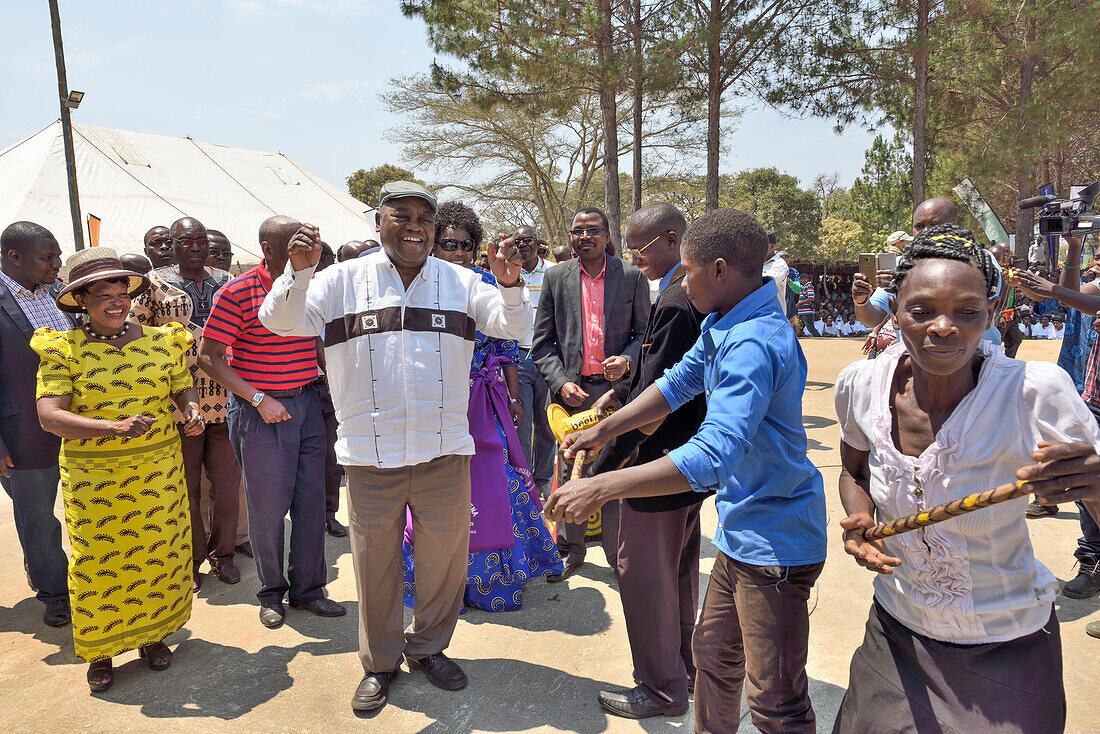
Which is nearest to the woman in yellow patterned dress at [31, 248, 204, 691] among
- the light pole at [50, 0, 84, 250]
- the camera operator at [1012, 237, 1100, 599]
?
the camera operator at [1012, 237, 1100, 599]

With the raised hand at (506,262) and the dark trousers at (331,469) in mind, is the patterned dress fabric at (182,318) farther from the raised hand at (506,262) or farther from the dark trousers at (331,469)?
the raised hand at (506,262)

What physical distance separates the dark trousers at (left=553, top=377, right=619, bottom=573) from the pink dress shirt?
10 cm

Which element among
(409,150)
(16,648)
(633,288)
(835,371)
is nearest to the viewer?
(16,648)

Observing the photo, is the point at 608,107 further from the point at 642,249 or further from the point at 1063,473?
the point at 1063,473

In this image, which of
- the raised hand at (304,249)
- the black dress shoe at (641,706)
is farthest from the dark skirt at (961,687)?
the raised hand at (304,249)

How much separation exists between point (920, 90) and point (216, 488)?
51.4 feet

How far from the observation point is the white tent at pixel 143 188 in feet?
46.4

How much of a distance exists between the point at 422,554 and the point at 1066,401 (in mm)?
2388

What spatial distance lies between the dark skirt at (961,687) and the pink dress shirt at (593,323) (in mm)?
2534

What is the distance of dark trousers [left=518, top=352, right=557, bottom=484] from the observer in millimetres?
5480

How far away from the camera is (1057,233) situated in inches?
166

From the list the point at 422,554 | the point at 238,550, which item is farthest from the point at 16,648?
the point at 422,554

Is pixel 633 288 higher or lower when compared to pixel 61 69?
lower

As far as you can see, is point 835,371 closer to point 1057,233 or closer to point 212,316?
point 1057,233
